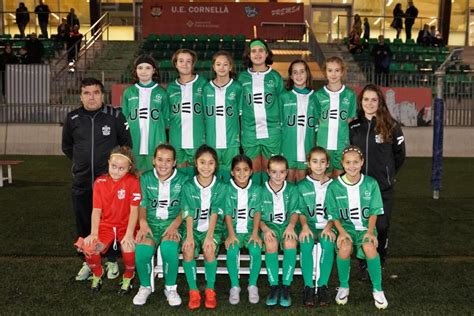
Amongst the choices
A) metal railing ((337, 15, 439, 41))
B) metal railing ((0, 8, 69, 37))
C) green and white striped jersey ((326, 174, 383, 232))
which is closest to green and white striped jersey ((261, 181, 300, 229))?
green and white striped jersey ((326, 174, 383, 232))

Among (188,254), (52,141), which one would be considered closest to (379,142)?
(188,254)

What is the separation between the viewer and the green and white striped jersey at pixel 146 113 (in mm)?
5547

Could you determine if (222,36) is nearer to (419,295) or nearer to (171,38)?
(171,38)

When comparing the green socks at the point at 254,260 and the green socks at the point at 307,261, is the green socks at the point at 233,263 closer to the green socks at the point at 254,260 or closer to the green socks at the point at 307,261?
the green socks at the point at 254,260

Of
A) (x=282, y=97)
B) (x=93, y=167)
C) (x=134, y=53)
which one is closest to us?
(x=93, y=167)

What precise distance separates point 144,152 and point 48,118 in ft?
34.5

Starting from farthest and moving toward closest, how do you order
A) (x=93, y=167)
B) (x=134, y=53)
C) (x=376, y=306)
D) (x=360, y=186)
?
(x=134, y=53) → (x=93, y=167) → (x=360, y=186) → (x=376, y=306)

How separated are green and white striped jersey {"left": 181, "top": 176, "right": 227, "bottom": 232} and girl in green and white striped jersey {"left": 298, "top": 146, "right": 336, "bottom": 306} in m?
0.64

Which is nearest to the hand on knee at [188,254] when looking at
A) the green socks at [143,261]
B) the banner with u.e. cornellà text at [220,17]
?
the green socks at [143,261]

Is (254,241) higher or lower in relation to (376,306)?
higher

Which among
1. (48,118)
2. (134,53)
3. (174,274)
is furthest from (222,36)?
(174,274)

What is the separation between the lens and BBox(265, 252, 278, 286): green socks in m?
4.54

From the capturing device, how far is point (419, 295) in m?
4.65

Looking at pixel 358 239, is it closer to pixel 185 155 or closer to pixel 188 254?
pixel 188 254
